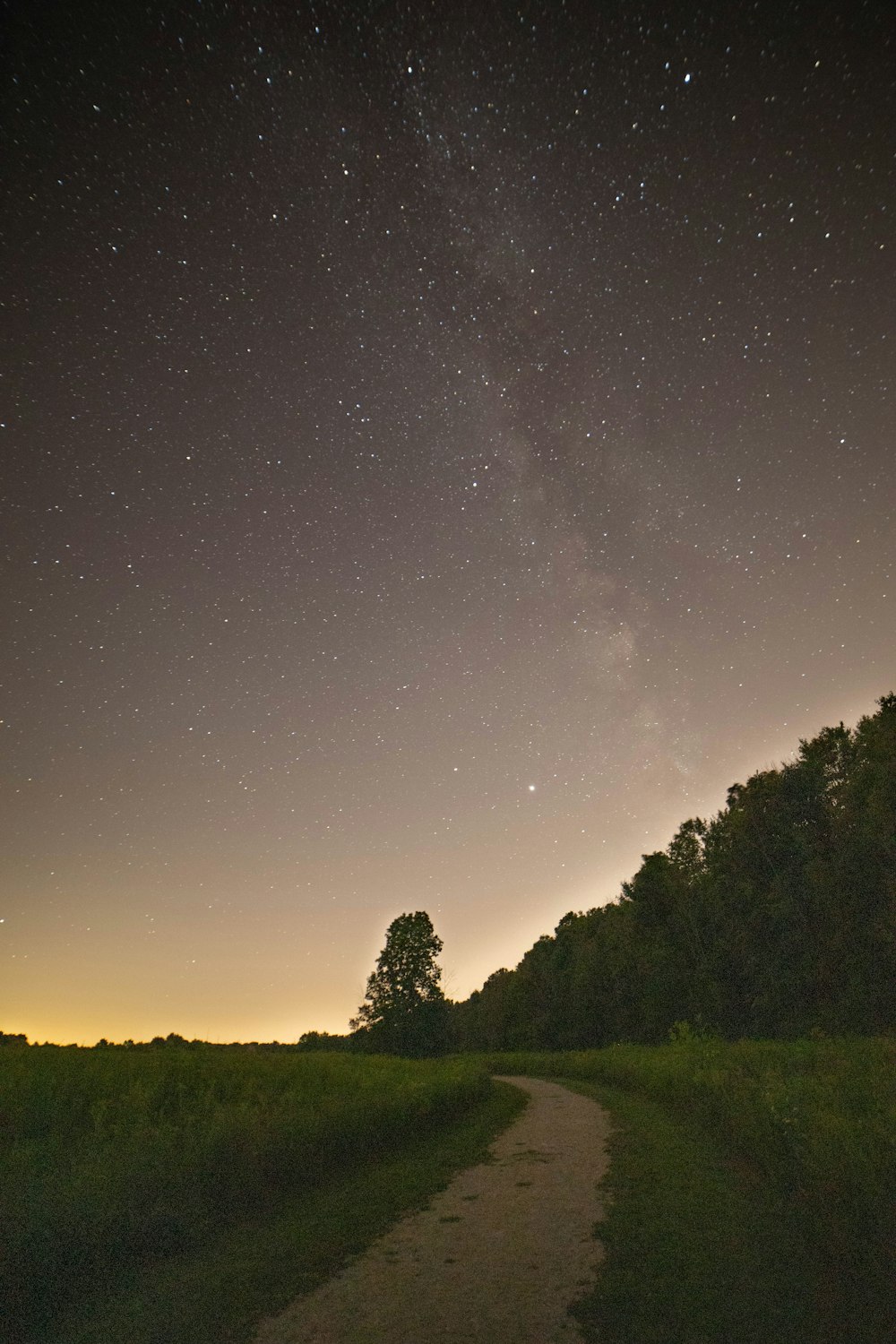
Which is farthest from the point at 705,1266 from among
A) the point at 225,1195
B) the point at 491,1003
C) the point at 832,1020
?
the point at 491,1003

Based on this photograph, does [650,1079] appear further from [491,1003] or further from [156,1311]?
[491,1003]

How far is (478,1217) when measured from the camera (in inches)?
324

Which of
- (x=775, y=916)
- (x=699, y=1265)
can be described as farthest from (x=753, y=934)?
(x=699, y=1265)

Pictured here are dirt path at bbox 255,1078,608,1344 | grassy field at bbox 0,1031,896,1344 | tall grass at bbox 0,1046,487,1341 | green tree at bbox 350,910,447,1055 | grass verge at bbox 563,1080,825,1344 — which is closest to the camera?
grass verge at bbox 563,1080,825,1344

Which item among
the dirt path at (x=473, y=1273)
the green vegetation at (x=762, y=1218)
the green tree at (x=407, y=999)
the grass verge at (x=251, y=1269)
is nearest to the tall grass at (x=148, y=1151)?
the grass verge at (x=251, y=1269)

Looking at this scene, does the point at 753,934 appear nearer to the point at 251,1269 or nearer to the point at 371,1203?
the point at 371,1203

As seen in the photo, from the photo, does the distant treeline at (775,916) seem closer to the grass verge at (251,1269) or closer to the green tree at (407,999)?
the green tree at (407,999)

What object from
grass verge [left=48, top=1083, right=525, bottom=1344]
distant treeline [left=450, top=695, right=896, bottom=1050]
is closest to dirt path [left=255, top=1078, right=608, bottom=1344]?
grass verge [left=48, top=1083, right=525, bottom=1344]

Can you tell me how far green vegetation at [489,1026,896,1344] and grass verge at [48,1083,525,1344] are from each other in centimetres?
287

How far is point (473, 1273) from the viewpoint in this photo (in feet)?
21.1

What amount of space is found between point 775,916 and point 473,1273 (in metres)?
30.9

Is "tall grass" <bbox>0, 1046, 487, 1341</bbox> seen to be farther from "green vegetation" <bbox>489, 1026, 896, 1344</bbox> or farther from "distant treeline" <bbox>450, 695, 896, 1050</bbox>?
"distant treeline" <bbox>450, 695, 896, 1050</bbox>

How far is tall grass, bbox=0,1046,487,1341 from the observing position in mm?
6086

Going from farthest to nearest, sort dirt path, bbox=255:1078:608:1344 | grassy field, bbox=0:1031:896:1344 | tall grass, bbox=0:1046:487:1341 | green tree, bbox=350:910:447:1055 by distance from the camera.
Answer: green tree, bbox=350:910:447:1055
tall grass, bbox=0:1046:487:1341
grassy field, bbox=0:1031:896:1344
dirt path, bbox=255:1078:608:1344
